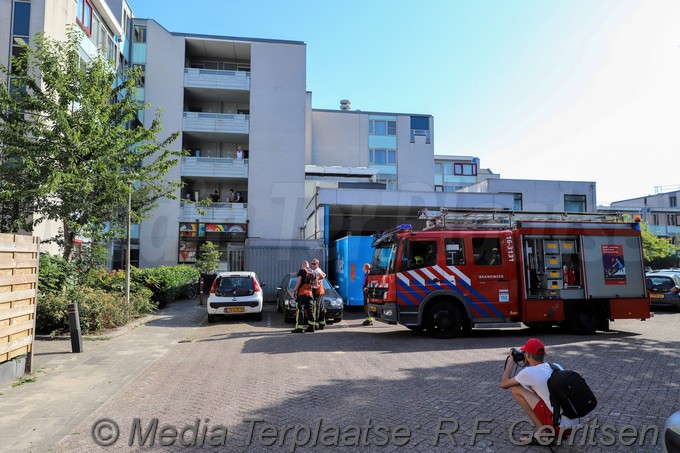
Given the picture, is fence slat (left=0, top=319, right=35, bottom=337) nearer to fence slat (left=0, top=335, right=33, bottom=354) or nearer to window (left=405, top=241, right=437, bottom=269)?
fence slat (left=0, top=335, right=33, bottom=354)

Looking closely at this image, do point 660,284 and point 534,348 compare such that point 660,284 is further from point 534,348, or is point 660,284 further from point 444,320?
point 534,348

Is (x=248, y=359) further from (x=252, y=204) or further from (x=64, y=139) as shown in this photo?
(x=252, y=204)

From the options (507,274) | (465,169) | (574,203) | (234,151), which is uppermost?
(465,169)

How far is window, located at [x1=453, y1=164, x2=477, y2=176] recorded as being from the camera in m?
61.6

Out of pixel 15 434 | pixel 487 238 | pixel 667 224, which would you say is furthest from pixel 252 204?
pixel 667 224

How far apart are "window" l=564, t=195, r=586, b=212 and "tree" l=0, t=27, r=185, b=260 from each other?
35.9 metres

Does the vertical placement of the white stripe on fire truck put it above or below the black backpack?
above

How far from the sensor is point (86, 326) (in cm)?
1067

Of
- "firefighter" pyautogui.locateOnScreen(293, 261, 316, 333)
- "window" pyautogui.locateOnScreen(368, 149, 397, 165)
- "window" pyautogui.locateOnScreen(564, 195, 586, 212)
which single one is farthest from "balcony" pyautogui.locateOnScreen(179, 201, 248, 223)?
"window" pyautogui.locateOnScreen(564, 195, 586, 212)

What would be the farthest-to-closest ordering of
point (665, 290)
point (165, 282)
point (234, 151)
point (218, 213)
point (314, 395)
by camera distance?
1. point (234, 151)
2. point (218, 213)
3. point (665, 290)
4. point (165, 282)
5. point (314, 395)

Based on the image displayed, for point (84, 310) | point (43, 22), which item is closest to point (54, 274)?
point (84, 310)

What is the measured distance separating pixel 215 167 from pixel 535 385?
2534 centimetres

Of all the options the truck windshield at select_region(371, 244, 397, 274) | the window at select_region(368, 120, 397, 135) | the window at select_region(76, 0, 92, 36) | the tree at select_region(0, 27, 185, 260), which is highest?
the window at select_region(368, 120, 397, 135)

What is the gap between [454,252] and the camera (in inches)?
427
